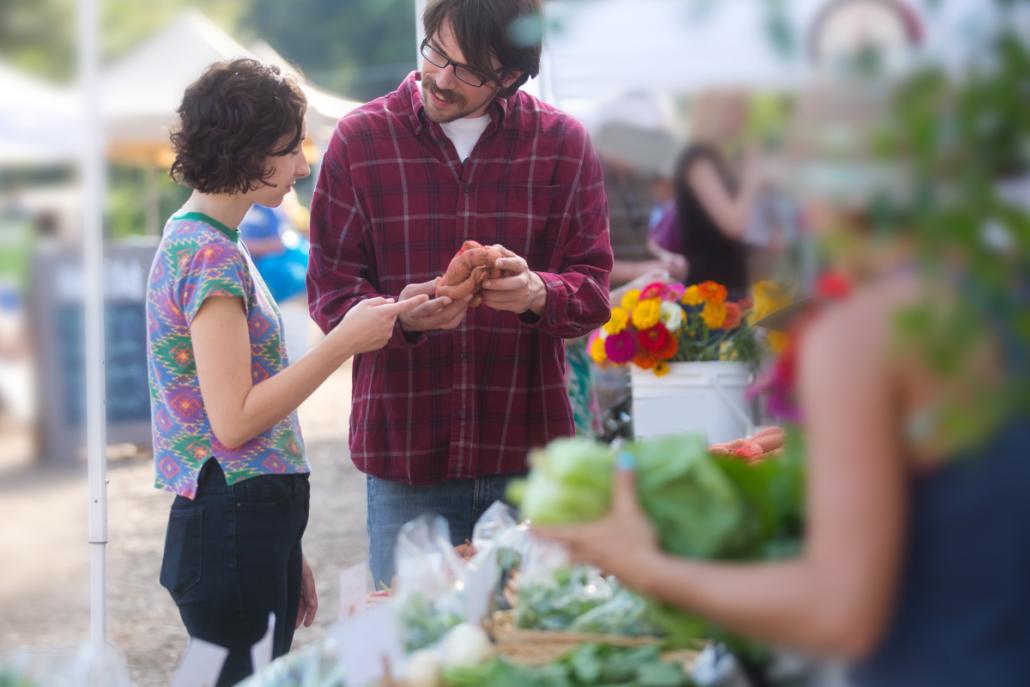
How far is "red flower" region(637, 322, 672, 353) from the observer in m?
3.56

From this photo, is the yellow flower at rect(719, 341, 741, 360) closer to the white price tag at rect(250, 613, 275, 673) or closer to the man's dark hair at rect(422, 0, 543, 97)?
the man's dark hair at rect(422, 0, 543, 97)

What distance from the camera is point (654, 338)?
357 cm

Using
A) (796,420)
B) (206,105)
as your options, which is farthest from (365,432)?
(796,420)

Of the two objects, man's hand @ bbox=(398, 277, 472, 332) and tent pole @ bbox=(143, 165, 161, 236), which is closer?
man's hand @ bbox=(398, 277, 472, 332)

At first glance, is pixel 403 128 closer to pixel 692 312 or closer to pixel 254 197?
pixel 254 197

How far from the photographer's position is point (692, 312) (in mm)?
3695

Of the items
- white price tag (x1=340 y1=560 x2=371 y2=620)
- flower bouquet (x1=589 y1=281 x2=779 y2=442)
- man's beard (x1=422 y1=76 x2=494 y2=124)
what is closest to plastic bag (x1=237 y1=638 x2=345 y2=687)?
white price tag (x1=340 y1=560 x2=371 y2=620)

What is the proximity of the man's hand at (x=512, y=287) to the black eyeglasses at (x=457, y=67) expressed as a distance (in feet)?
1.11

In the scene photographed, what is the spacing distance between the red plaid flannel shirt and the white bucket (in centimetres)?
89

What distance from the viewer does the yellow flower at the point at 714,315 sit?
11.9ft

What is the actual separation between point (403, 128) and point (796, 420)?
152 cm

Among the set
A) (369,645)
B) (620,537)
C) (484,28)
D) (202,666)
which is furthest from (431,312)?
(620,537)

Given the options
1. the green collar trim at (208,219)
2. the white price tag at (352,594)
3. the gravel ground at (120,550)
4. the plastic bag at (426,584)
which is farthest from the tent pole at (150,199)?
the plastic bag at (426,584)

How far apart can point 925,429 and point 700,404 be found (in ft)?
7.86
